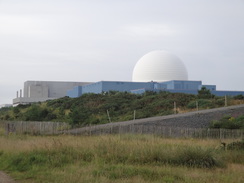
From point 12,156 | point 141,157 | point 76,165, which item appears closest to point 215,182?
point 141,157

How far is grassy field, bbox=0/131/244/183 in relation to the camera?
798 centimetres

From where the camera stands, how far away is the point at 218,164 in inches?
380

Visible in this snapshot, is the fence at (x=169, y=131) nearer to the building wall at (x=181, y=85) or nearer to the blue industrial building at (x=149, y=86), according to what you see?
the blue industrial building at (x=149, y=86)

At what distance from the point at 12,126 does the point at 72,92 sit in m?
56.7

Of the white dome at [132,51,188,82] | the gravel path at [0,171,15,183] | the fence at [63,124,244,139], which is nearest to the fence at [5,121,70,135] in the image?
the fence at [63,124,244,139]

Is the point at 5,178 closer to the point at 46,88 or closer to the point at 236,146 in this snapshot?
the point at 236,146

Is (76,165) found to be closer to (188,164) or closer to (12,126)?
→ (188,164)

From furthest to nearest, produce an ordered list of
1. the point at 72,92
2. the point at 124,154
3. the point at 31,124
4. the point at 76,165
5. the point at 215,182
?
the point at 72,92, the point at 31,124, the point at 124,154, the point at 76,165, the point at 215,182

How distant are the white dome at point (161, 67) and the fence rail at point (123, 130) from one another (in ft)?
158

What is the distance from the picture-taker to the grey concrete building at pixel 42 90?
87.4 metres

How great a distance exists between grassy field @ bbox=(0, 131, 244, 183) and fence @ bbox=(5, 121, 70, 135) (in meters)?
8.93

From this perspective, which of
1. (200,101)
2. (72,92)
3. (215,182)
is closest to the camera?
(215,182)

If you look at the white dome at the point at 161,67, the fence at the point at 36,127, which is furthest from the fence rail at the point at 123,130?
the white dome at the point at 161,67

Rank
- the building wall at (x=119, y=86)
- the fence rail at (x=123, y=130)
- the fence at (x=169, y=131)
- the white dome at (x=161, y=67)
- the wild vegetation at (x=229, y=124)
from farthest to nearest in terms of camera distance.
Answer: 1. the white dome at (x=161, y=67)
2. the building wall at (x=119, y=86)
3. the wild vegetation at (x=229, y=124)
4. the fence rail at (x=123, y=130)
5. the fence at (x=169, y=131)
